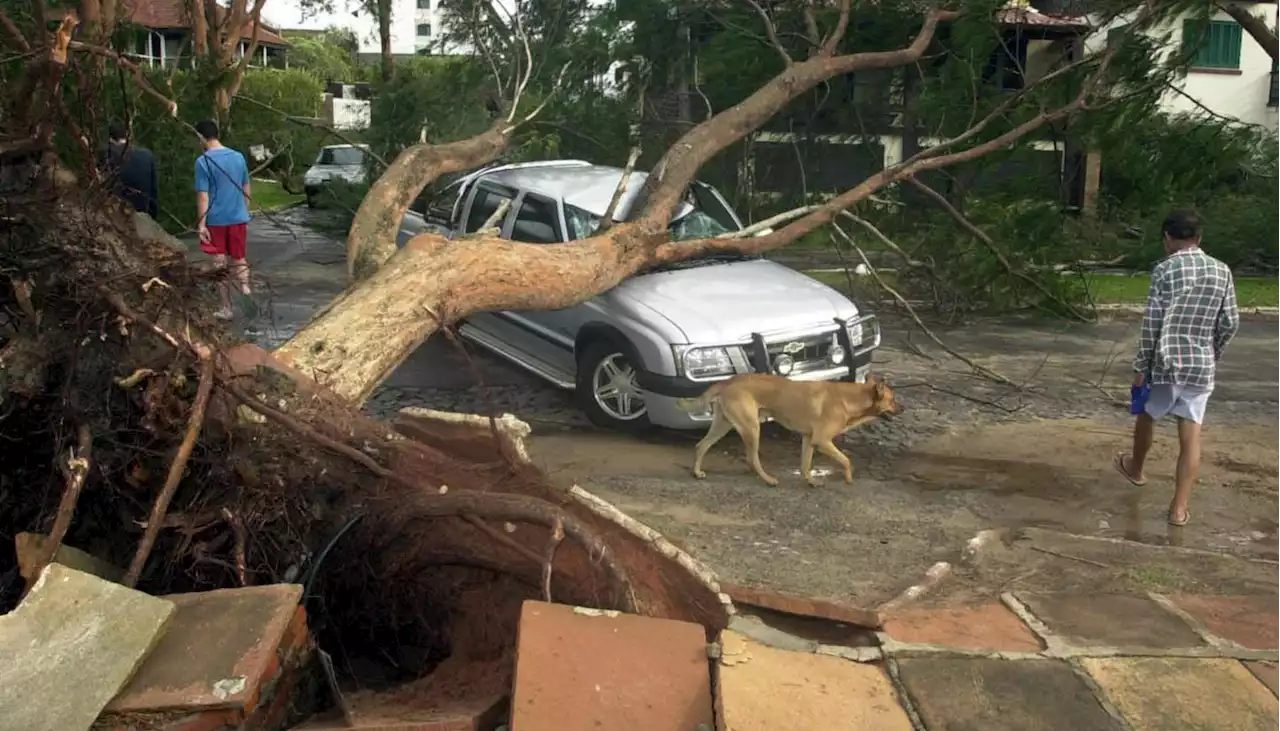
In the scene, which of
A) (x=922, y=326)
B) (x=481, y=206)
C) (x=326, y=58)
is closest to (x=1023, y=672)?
(x=922, y=326)

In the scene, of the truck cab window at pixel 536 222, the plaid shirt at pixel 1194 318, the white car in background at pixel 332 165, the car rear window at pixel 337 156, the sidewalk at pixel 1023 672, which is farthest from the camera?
the car rear window at pixel 337 156

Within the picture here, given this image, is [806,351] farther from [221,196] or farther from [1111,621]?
[221,196]

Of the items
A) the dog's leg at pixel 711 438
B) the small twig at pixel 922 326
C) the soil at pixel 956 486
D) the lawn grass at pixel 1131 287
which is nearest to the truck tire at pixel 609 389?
the soil at pixel 956 486

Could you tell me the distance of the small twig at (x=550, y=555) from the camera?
397cm

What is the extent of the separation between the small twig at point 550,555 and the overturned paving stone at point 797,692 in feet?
2.13

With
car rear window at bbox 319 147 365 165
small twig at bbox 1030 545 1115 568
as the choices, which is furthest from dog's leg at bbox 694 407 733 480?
car rear window at bbox 319 147 365 165

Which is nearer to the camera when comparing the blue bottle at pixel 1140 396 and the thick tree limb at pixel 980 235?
the blue bottle at pixel 1140 396

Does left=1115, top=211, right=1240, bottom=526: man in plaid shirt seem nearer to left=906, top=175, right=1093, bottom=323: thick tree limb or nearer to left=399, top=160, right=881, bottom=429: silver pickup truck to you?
left=399, top=160, right=881, bottom=429: silver pickup truck

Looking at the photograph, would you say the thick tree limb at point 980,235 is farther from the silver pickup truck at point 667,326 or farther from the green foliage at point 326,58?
the green foliage at point 326,58

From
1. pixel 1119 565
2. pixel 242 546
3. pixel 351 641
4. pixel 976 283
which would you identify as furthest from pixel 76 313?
pixel 976 283

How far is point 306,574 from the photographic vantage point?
4230 mm

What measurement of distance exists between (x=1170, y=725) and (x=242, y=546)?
3250mm

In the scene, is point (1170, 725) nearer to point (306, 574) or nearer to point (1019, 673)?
point (1019, 673)

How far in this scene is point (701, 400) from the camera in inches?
273
